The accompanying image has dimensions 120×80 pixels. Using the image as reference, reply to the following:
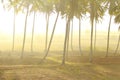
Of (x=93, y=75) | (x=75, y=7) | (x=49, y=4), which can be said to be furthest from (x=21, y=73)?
(x=49, y=4)

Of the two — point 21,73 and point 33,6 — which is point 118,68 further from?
point 33,6

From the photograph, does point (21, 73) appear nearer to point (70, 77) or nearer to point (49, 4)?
point (70, 77)

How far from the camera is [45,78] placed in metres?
26.2

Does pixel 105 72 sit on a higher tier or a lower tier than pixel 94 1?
lower

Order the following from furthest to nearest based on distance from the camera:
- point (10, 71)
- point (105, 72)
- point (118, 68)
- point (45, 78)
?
1. point (118, 68)
2. point (105, 72)
3. point (10, 71)
4. point (45, 78)

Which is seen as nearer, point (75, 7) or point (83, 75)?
point (83, 75)

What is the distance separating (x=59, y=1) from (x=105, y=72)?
10.9 m

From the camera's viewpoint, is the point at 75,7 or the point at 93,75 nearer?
the point at 93,75

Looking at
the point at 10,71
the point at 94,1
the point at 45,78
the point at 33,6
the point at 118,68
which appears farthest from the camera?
the point at 33,6

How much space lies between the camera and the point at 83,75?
2925cm

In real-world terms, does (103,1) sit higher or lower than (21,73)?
higher

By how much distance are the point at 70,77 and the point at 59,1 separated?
12.7m

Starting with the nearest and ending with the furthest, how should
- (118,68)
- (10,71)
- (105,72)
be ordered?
(10,71) → (105,72) → (118,68)

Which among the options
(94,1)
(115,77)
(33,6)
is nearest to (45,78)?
(115,77)
